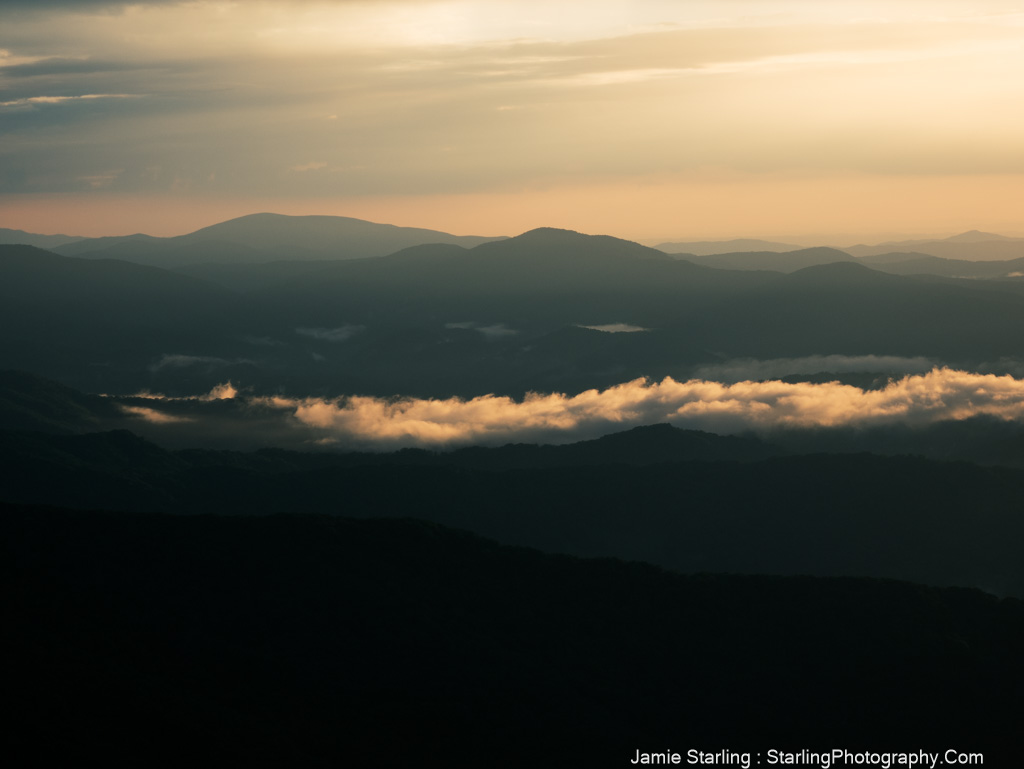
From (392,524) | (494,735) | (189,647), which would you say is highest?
(392,524)

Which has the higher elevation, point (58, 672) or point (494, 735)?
point (58, 672)

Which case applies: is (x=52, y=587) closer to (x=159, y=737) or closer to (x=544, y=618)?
(x=159, y=737)

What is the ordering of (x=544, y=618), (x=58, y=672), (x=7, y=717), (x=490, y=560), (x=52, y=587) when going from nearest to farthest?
1. (x=7, y=717)
2. (x=58, y=672)
3. (x=52, y=587)
4. (x=544, y=618)
5. (x=490, y=560)

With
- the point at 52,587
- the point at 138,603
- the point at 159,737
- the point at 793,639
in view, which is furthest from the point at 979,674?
the point at 52,587

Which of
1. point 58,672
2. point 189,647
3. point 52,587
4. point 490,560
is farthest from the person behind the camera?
point 490,560

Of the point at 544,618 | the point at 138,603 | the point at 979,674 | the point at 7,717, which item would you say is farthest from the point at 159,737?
Answer: the point at 979,674

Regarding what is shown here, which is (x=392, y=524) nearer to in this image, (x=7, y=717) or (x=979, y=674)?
(x=7, y=717)

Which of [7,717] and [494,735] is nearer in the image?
[7,717]
